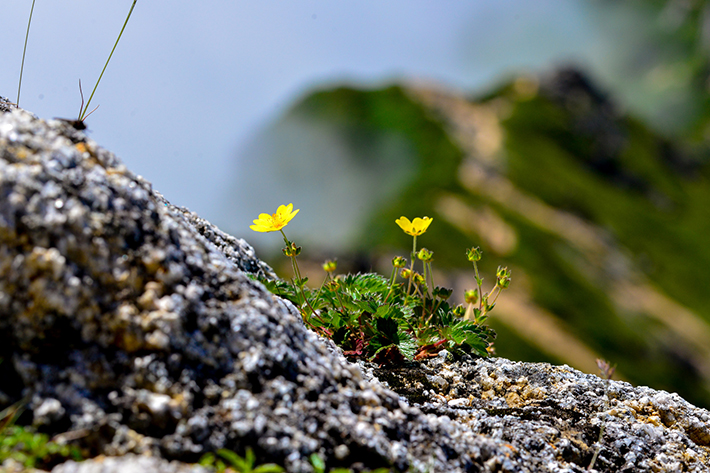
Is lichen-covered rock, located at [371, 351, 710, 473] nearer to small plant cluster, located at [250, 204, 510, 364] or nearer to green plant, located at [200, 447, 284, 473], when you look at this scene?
small plant cluster, located at [250, 204, 510, 364]

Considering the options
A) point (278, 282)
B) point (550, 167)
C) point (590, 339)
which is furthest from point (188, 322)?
point (550, 167)

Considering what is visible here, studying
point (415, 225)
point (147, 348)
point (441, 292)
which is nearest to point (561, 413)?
point (441, 292)

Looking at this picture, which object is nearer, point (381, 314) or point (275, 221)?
point (381, 314)

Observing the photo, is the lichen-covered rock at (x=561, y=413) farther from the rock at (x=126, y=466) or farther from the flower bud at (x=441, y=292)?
the rock at (x=126, y=466)

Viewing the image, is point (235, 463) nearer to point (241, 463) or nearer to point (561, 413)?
point (241, 463)

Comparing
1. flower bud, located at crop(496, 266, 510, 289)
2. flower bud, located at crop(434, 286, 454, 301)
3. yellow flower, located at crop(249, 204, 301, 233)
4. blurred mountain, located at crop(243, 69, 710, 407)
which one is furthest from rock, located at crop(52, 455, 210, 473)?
blurred mountain, located at crop(243, 69, 710, 407)

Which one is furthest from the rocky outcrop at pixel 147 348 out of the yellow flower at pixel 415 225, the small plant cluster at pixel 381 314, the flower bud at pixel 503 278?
the yellow flower at pixel 415 225
